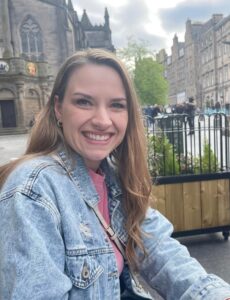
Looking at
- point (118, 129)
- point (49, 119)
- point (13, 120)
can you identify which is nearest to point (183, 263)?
point (118, 129)

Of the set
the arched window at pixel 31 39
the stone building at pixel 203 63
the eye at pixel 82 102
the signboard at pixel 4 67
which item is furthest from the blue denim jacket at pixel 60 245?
the stone building at pixel 203 63

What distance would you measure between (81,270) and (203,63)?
255 feet

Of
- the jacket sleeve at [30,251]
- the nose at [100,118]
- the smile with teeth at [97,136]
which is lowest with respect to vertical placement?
the jacket sleeve at [30,251]

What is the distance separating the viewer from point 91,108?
1354mm

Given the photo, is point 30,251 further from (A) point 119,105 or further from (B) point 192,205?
(B) point 192,205

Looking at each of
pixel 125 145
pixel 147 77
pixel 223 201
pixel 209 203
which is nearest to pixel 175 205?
pixel 209 203

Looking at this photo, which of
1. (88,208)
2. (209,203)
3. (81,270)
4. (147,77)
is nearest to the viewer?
(81,270)

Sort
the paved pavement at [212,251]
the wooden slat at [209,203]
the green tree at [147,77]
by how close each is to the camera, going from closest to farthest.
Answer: the paved pavement at [212,251] → the wooden slat at [209,203] → the green tree at [147,77]

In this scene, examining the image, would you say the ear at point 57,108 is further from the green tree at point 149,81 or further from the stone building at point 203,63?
the stone building at point 203,63

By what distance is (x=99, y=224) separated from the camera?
1231 mm

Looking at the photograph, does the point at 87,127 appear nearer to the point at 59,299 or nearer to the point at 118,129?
the point at 118,129

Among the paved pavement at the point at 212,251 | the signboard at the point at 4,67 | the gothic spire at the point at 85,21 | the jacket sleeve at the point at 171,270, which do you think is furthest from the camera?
the gothic spire at the point at 85,21

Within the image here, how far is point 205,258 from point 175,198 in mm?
709

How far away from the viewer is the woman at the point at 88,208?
985 mm
